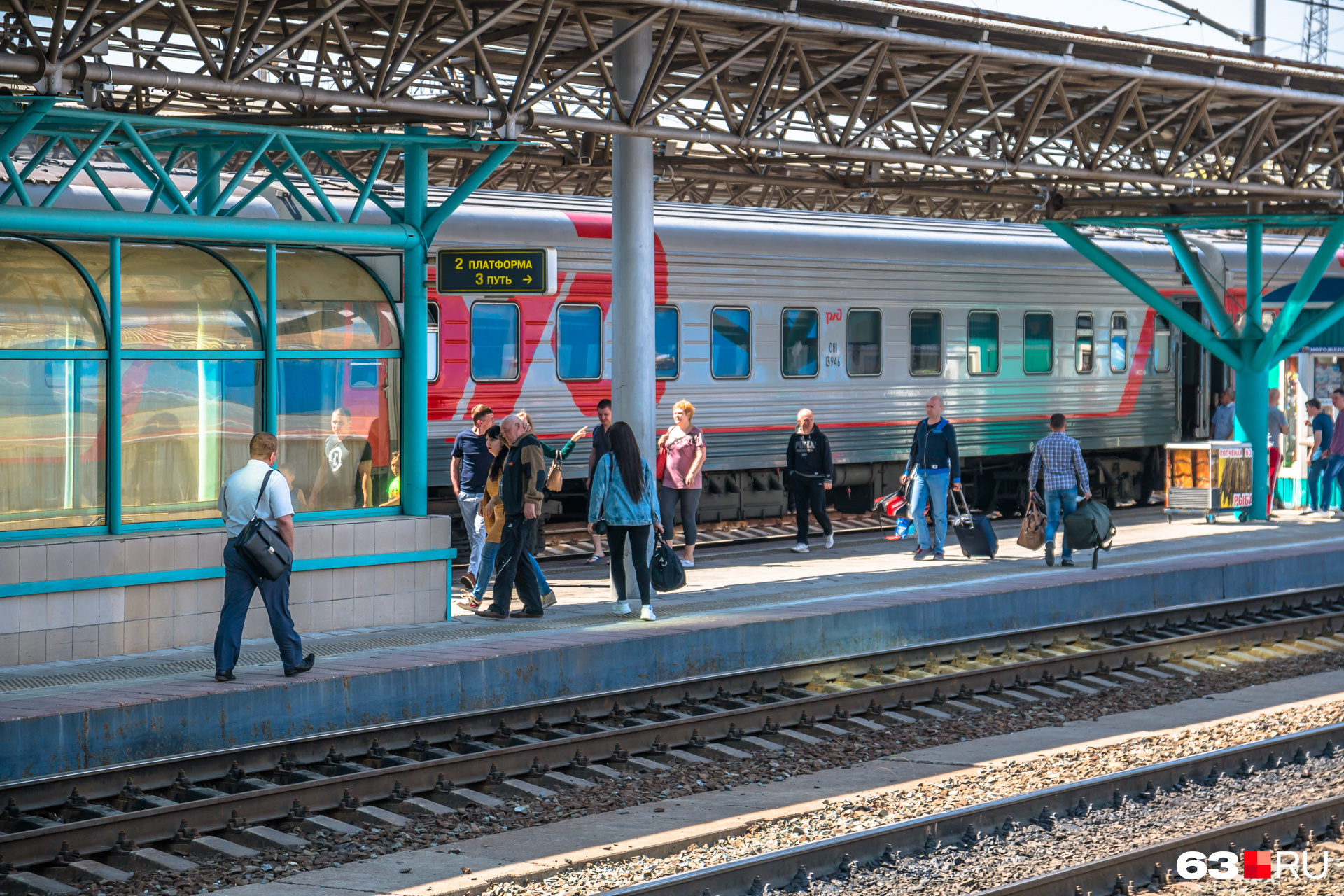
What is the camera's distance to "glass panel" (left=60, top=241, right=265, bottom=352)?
1103 centimetres

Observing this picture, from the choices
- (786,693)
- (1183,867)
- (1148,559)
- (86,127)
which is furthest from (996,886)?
(1148,559)

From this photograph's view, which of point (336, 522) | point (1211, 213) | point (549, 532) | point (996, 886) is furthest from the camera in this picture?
point (1211, 213)

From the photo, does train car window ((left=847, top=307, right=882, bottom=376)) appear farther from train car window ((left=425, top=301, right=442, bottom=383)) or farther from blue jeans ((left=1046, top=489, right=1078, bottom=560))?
train car window ((left=425, top=301, right=442, bottom=383))

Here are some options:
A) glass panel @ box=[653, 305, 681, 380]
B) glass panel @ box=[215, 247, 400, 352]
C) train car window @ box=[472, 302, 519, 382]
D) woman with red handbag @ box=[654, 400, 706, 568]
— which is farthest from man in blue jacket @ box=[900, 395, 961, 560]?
glass panel @ box=[215, 247, 400, 352]

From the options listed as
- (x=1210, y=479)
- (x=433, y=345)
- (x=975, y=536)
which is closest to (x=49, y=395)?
(x=433, y=345)

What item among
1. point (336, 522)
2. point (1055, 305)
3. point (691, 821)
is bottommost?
point (691, 821)

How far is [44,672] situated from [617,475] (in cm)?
439

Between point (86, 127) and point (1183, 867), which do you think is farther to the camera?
point (86, 127)

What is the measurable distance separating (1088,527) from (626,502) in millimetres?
5188

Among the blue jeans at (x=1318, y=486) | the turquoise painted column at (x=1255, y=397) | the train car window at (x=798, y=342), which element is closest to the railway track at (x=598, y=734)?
the train car window at (x=798, y=342)

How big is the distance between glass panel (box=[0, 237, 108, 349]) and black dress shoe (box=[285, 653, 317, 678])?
8.45ft

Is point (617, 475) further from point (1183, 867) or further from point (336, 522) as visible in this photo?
point (1183, 867)

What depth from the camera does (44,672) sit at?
1010 centimetres

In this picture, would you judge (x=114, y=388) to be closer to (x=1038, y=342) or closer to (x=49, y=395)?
(x=49, y=395)
